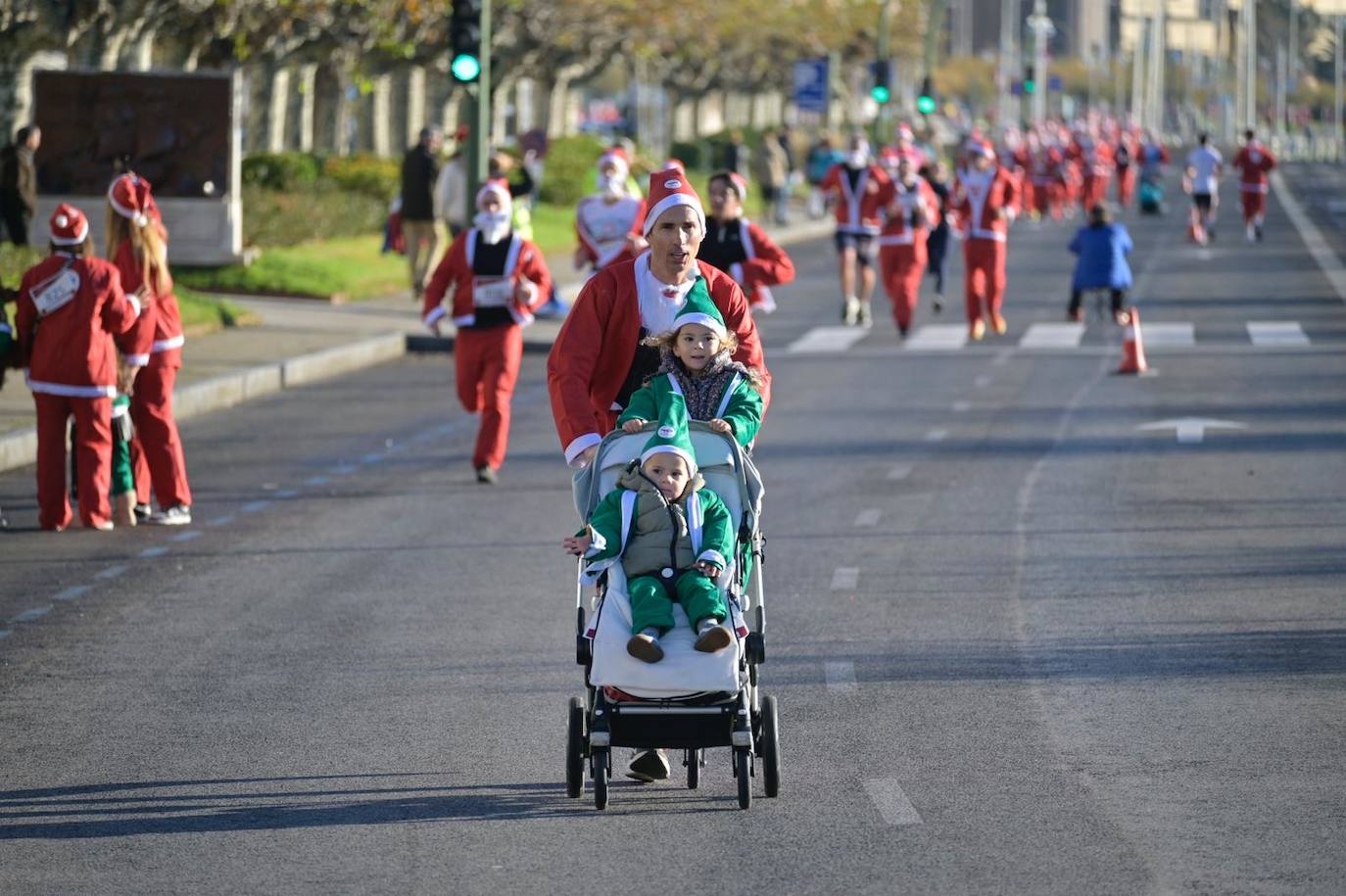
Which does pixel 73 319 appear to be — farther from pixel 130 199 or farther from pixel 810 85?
pixel 810 85

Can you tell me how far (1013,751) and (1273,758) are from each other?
0.83 metres

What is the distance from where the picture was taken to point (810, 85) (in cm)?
5309

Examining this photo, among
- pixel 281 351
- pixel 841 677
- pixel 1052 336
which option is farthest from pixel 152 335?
pixel 1052 336

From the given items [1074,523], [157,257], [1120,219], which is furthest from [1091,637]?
[1120,219]

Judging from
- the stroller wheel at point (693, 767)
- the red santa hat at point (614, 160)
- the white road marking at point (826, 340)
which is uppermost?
the red santa hat at point (614, 160)

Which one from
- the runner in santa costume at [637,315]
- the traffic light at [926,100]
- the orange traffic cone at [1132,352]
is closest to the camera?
the runner in santa costume at [637,315]

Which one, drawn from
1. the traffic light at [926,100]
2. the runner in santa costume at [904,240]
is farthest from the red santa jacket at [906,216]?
the traffic light at [926,100]

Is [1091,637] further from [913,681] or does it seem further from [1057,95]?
[1057,95]

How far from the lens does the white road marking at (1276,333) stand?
2577 cm

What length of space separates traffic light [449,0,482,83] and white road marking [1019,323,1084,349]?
608 cm

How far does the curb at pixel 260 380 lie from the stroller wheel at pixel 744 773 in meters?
9.84

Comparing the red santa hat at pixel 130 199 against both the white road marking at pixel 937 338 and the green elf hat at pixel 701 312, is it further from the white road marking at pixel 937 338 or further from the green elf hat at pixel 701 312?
the white road marking at pixel 937 338

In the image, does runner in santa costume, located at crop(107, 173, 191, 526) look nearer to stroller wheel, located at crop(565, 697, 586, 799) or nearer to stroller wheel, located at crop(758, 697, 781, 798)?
stroller wheel, located at crop(565, 697, 586, 799)

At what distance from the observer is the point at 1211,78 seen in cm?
17200
